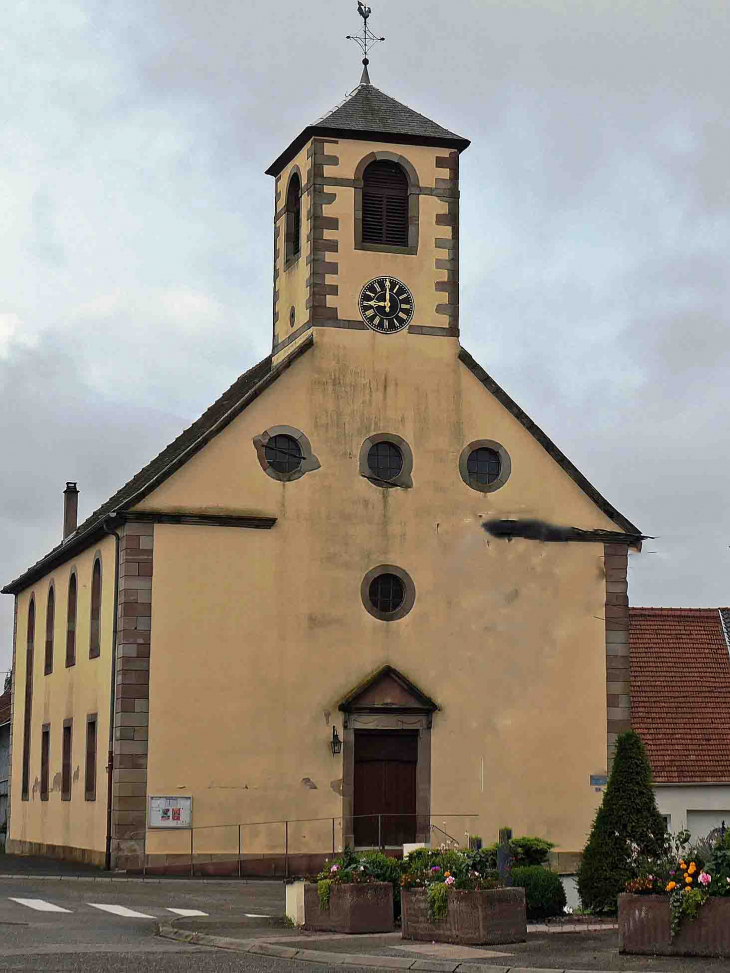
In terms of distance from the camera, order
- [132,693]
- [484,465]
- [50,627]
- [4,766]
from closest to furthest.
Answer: [132,693], [484,465], [50,627], [4,766]

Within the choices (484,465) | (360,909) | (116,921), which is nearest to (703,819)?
(484,465)

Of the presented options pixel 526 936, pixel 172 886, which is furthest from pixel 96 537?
pixel 526 936

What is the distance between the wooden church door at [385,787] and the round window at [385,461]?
17.1ft

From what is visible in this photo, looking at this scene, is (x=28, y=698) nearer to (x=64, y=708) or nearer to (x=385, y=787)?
(x=64, y=708)

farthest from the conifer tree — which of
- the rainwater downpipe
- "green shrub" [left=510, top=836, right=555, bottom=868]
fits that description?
the rainwater downpipe

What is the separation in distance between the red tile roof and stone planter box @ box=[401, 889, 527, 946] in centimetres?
2575

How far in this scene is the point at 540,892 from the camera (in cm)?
2222

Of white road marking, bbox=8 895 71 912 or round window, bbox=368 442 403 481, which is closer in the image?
white road marking, bbox=8 895 71 912

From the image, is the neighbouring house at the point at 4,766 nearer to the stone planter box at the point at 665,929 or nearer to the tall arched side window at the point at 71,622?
the tall arched side window at the point at 71,622

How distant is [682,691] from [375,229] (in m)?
16.3

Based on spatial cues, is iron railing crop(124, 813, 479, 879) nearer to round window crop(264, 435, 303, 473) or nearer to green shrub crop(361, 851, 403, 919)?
round window crop(264, 435, 303, 473)

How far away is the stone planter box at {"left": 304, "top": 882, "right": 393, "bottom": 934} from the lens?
20.4 meters

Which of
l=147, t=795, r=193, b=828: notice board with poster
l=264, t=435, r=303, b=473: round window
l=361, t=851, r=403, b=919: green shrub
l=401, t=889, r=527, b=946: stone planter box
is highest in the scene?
l=264, t=435, r=303, b=473: round window

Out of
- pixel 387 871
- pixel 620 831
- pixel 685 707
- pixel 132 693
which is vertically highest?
pixel 685 707
